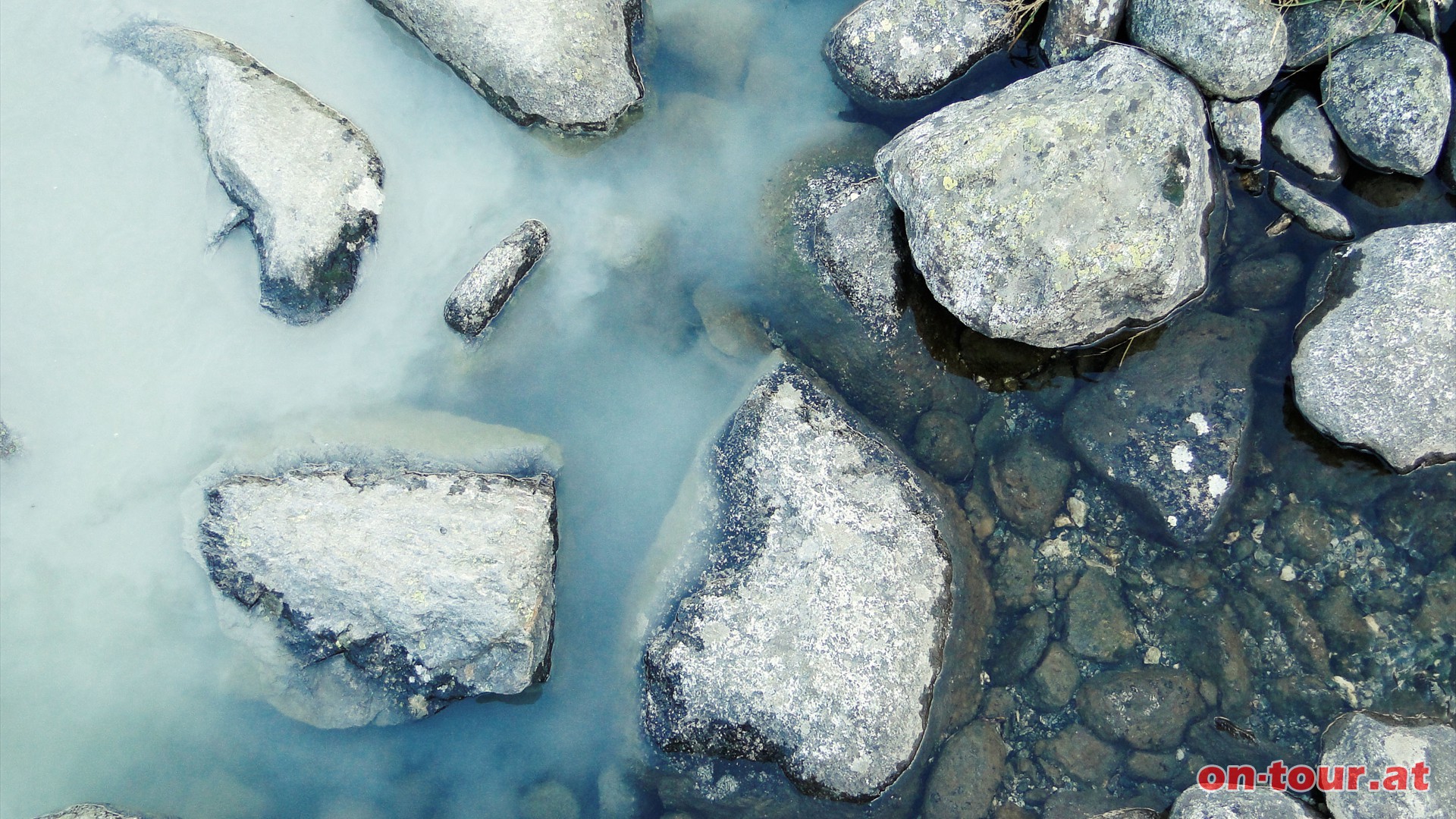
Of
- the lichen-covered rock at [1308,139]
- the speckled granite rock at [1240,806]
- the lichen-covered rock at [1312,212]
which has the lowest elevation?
the speckled granite rock at [1240,806]

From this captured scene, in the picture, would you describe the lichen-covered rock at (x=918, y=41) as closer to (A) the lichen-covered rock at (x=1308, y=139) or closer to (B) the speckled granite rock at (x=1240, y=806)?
(A) the lichen-covered rock at (x=1308, y=139)

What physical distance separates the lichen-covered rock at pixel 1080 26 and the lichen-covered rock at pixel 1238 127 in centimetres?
70

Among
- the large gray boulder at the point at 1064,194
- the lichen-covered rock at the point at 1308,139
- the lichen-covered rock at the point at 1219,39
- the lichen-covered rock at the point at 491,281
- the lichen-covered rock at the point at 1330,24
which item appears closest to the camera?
the large gray boulder at the point at 1064,194

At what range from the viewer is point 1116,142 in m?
4.07

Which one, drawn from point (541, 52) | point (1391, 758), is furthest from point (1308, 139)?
point (541, 52)

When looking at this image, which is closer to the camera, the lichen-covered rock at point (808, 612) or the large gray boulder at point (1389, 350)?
the large gray boulder at point (1389, 350)

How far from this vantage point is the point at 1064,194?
4066 mm

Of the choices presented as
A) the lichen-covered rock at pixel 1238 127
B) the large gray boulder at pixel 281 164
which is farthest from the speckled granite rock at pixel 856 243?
the large gray boulder at pixel 281 164

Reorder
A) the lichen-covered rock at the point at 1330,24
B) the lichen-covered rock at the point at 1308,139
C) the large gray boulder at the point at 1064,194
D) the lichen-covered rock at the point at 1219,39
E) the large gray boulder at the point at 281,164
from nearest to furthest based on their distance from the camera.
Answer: the large gray boulder at the point at 1064,194, the lichen-covered rock at the point at 1219,39, the lichen-covered rock at the point at 1330,24, the lichen-covered rock at the point at 1308,139, the large gray boulder at the point at 281,164

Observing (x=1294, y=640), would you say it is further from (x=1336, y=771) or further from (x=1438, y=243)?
(x=1438, y=243)

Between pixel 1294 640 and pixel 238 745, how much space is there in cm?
628

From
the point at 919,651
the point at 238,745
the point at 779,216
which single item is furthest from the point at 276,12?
the point at 919,651

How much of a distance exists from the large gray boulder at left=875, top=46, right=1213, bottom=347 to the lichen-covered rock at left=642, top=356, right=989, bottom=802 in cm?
112

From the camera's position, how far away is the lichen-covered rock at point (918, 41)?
4.59 meters
